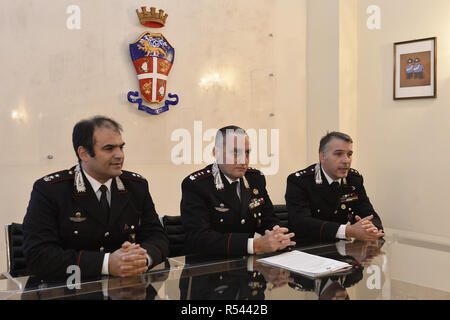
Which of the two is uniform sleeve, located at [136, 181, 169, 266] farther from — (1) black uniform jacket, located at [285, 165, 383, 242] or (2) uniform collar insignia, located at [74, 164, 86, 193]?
(1) black uniform jacket, located at [285, 165, 383, 242]

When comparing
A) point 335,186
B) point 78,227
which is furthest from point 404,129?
point 78,227

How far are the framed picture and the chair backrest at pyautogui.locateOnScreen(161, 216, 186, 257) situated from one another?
8.80 ft

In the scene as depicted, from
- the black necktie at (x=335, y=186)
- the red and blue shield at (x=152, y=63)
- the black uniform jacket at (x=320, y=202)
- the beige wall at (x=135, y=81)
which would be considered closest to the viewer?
the black uniform jacket at (x=320, y=202)

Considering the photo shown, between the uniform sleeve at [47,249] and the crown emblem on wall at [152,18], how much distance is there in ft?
7.00

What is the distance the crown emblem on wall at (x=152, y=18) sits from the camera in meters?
3.71

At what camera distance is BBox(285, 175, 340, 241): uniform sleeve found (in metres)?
2.54

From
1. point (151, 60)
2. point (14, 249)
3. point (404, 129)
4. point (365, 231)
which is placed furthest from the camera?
point (404, 129)

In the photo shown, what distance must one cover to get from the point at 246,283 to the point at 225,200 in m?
0.88

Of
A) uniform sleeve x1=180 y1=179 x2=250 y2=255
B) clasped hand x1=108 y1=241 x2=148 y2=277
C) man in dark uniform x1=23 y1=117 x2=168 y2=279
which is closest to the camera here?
clasped hand x1=108 y1=241 x2=148 y2=277

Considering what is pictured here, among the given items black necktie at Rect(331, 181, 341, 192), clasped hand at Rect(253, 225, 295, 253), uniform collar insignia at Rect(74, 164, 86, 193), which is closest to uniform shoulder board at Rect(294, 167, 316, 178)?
black necktie at Rect(331, 181, 341, 192)

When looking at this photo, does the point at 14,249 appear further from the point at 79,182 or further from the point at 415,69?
the point at 415,69

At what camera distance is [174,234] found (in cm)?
252

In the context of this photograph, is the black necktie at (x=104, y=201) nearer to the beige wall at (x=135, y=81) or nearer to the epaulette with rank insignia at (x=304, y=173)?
the epaulette with rank insignia at (x=304, y=173)

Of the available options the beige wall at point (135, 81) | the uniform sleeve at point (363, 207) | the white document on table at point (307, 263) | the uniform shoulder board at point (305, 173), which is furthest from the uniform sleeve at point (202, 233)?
the beige wall at point (135, 81)
